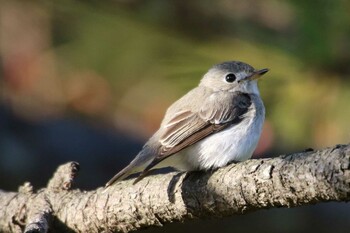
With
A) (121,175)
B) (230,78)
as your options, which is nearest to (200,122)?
(121,175)

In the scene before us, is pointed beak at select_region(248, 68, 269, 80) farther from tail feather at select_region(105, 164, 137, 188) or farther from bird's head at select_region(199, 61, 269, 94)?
tail feather at select_region(105, 164, 137, 188)

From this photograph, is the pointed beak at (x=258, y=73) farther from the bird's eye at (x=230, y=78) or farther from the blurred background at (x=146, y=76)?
the bird's eye at (x=230, y=78)

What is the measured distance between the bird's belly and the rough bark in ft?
0.70

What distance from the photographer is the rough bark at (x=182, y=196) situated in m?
2.47

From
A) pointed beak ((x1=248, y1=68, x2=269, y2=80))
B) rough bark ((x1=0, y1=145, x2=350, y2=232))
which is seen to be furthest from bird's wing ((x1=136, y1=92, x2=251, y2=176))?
rough bark ((x1=0, y1=145, x2=350, y2=232))

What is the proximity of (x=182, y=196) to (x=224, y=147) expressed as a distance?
2.21 feet

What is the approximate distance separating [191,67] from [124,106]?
133cm

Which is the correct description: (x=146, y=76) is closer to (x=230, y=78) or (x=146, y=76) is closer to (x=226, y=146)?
(x=230, y=78)

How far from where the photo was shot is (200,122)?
384 centimetres

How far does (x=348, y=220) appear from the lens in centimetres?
473

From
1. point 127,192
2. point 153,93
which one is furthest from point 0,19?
point 127,192

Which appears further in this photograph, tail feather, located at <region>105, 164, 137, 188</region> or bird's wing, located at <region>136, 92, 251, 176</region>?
bird's wing, located at <region>136, 92, 251, 176</region>

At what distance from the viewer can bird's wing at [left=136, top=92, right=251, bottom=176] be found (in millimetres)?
3648

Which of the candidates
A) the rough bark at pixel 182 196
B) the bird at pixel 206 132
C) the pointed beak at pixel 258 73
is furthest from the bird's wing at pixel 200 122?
the rough bark at pixel 182 196
